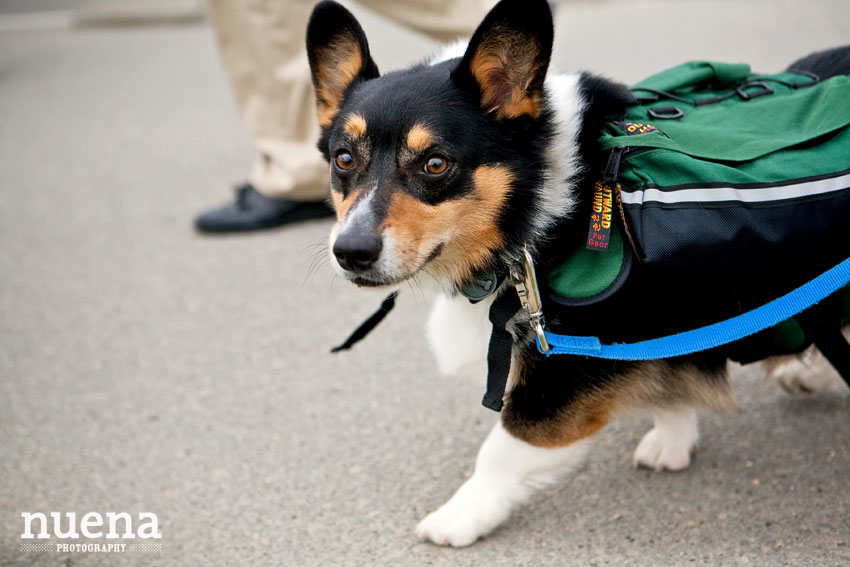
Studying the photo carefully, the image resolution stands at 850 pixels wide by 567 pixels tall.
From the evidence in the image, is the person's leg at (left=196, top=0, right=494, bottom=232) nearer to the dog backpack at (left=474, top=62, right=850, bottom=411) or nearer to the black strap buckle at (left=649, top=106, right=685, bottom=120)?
the black strap buckle at (left=649, top=106, right=685, bottom=120)

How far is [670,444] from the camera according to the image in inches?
95.9

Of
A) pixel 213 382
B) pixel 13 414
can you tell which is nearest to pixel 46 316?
pixel 13 414

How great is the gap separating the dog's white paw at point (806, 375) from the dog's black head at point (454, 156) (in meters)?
1.14

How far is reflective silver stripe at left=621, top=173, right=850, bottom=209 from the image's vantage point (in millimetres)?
1887

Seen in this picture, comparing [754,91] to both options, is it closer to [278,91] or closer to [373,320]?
[373,320]

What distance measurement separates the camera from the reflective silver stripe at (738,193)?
1887 mm

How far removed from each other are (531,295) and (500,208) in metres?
0.23

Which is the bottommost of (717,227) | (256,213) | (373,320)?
(256,213)

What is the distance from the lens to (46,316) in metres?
3.79

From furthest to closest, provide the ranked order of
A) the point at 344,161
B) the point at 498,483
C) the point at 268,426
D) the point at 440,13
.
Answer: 1. the point at 440,13
2. the point at 268,426
3. the point at 498,483
4. the point at 344,161

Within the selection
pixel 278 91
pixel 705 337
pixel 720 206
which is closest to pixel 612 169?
pixel 720 206

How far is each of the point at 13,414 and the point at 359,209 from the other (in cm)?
191

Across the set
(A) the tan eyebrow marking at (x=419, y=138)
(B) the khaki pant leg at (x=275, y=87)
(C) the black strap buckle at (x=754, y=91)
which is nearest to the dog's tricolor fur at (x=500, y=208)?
(A) the tan eyebrow marking at (x=419, y=138)

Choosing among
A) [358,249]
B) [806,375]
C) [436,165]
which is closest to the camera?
[358,249]
